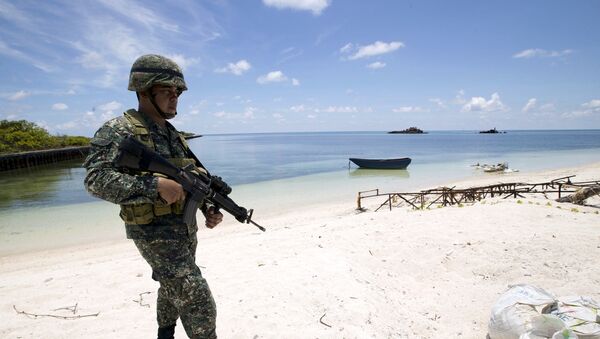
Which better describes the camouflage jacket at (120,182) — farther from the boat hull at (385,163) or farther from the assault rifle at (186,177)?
the boat hull at (385,163)

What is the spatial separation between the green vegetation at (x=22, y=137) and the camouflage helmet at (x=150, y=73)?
56983mm

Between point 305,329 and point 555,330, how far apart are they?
7.62ft

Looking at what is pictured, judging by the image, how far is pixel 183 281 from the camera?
2.28 metres

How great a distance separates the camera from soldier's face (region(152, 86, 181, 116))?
7.81ft

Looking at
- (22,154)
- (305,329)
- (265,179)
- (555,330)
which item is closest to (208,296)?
(305,329)

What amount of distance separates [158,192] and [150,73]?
0.91 m

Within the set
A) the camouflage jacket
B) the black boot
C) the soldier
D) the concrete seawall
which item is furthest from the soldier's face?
the concrete seawall

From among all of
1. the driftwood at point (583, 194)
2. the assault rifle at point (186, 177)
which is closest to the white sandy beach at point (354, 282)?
the assault rifle at point (186, 177)

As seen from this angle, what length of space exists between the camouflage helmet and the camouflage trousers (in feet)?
3.67

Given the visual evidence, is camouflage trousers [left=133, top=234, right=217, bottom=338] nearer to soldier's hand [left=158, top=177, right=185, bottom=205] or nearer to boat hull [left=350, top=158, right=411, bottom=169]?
soldier's hand [left=158, top=177, right=185, bottom=205]

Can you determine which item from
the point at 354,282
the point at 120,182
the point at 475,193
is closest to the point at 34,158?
the point at 475,193

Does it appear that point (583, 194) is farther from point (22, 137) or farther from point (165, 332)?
point (22, 137)

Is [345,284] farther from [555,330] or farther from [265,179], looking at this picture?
[265,179]

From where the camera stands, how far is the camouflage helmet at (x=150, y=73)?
7.54 feet
